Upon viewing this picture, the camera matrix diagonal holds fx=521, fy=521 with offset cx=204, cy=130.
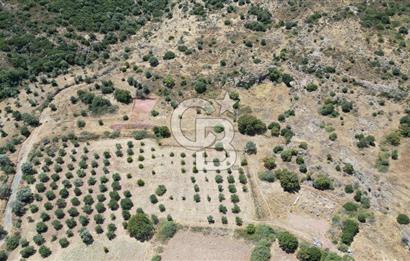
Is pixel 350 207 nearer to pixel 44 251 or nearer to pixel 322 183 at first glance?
pixel 322 183

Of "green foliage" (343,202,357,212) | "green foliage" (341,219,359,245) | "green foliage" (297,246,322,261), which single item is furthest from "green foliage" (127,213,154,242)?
"green foliage" (343,202,357,212)

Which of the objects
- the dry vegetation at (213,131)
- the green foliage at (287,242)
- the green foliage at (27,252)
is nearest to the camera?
the green foliage at (287,242)

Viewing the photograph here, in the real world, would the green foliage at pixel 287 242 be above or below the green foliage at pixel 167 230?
above

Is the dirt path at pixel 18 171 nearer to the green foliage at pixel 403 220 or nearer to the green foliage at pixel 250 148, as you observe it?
the green foliage at pixel 250 148

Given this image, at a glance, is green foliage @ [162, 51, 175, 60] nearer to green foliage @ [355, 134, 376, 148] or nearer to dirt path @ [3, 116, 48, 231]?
dirt path @ [3, 116, 48, 231]

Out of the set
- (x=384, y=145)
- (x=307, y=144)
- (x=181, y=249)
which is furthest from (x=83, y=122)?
(x=384, y=145)

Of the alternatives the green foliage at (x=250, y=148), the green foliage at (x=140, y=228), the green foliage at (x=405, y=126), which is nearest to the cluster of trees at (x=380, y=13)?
the green foliage at (x=405, y=126)

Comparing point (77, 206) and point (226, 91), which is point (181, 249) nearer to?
point (77, 206)
